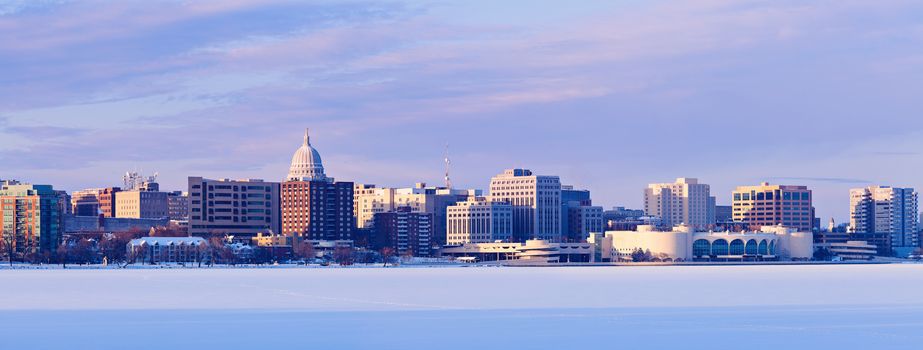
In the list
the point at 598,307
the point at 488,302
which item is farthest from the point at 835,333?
the point at 488,302

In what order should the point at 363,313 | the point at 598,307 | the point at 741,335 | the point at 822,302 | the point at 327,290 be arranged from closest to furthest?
the point at 741,335, the point at 363,313, the point at 598,307, the point at 822,302, the point at 327,290

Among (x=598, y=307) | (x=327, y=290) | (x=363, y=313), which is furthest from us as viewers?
(x=327, y=290)

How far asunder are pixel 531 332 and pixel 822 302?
2444 centimetres

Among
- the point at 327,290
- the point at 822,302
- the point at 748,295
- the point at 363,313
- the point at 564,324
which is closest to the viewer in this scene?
the point at 564,324

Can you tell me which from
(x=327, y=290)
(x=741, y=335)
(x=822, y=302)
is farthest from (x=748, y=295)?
(x=741, y=335)

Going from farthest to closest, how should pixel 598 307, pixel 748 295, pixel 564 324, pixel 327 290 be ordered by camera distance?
pixel 327 290, pixel 748 295, pixel 598 307, pixel 564 324

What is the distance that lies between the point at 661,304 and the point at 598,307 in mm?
4243

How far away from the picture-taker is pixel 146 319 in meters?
60.7

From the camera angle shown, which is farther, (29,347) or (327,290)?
(327,290)

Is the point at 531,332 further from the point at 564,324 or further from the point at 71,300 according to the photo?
the point at 71,300

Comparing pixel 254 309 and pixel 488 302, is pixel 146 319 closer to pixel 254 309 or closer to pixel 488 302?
pixel 254 309

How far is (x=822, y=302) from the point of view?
242 feet

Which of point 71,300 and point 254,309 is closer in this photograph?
point 254,309

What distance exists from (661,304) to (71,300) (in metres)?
28.5
